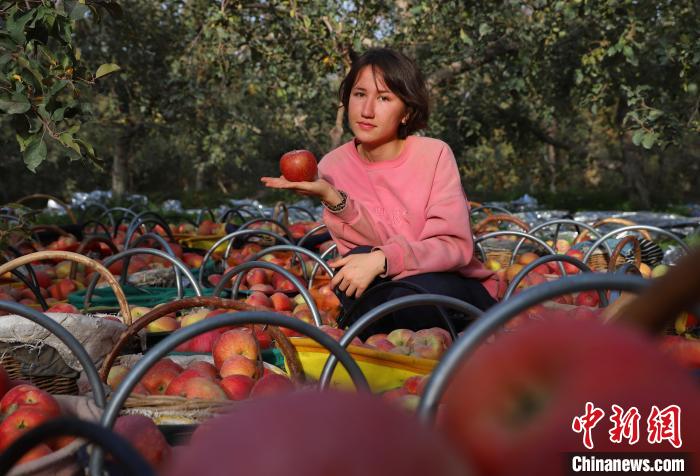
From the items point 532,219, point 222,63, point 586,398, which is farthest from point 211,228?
point 586,398

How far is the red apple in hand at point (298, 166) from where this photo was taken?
9.27 feet

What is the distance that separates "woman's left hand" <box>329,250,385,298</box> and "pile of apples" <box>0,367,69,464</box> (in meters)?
1.10

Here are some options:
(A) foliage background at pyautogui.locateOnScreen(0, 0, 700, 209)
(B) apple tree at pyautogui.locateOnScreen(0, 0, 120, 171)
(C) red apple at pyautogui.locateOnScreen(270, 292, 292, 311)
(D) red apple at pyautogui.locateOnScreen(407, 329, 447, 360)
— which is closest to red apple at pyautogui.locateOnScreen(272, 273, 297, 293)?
(C) red apple at pyautogui.locateOnScreen(270, 292, 292, 311)

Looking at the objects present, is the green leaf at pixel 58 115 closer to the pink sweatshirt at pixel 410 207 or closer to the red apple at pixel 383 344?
the pink sweatshirt at pixel 410 207

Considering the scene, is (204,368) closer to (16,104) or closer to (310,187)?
(310,187)

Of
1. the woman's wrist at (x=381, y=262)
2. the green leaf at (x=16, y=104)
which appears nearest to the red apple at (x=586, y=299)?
the woman's wrist at (x=381, y=262)

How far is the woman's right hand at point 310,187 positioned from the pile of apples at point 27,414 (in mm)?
1077

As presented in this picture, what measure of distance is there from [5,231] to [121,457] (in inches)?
103

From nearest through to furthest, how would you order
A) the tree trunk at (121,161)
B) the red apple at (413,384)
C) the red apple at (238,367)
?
1. the red apple at (413,384)
2. the red apple at (238,367)
3. the tree trunk at (121,161)

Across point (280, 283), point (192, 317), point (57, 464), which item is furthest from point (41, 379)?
point (280, 283)

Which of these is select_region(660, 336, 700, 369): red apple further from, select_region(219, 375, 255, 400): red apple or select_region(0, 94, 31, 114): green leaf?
select_region(0, 94, 31, 114): green leaf

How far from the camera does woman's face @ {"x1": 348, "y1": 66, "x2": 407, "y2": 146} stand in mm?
2729

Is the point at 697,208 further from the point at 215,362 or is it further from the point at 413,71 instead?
the point at 215,362

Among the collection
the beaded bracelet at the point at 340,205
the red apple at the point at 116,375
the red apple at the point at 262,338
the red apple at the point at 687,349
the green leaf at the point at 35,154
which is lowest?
the red apple at the point at 262,338
